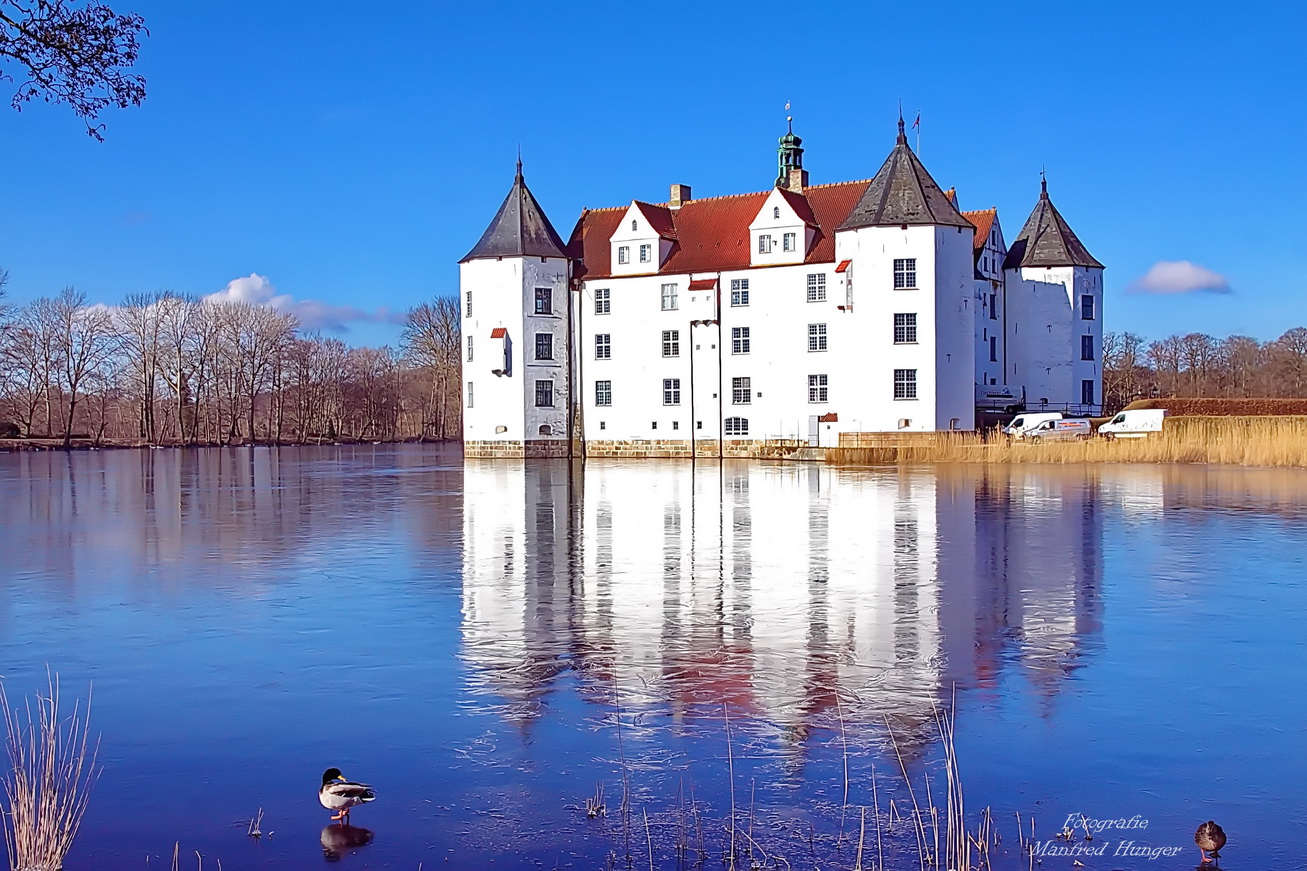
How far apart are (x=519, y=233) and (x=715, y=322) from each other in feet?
32.7

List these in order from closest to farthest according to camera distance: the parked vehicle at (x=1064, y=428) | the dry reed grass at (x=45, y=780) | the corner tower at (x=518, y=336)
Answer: the dry reed grass at (x=45, y=780), the parked vehicle at (x=1064, y=428), the corner tower at (x=518, y=336)

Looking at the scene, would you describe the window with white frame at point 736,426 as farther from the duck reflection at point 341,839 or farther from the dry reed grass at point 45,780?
the duck reflection at point 341,839

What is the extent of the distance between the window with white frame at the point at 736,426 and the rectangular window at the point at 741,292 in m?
4.99

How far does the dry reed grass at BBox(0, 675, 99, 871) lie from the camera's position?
17.4ft

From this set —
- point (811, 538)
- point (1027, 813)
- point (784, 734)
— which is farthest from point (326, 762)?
point (811, 538)

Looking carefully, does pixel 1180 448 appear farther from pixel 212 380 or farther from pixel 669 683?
pixel 212 380

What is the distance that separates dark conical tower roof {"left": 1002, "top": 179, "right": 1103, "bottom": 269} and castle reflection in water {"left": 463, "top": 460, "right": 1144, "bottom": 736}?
3384cm

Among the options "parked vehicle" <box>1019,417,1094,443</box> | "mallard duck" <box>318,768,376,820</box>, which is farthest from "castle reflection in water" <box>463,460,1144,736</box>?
"parked vehicle" <box>1019,417,1094,443</box>

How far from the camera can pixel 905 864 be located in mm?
5309

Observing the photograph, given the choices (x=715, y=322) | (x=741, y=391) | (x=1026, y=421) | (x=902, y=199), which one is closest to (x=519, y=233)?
(x=715, y=322)

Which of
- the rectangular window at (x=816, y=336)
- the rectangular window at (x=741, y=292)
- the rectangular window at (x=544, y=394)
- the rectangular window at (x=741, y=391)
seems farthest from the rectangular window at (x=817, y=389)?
the rectangular window at (x=544, y=394)

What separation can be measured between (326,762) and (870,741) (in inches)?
121

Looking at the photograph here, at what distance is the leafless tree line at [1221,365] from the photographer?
355 feet

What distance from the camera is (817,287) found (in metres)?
51.8
